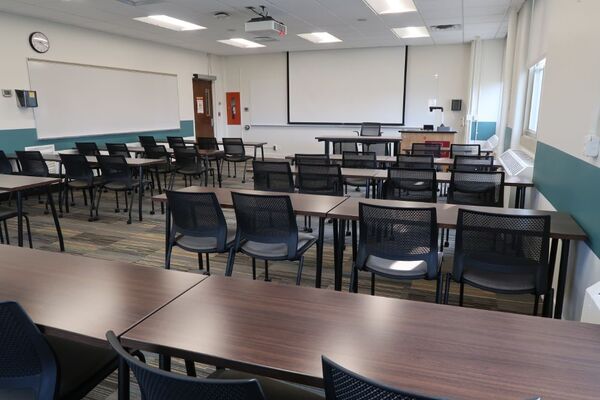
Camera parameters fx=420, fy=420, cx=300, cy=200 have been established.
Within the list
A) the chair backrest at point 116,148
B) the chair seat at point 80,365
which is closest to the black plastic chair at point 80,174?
the chair backrest at point 116,148

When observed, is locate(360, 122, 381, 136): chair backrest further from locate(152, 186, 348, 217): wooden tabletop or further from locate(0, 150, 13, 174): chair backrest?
locate(0, 150, 13, 174): chair backrest

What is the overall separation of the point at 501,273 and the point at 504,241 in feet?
Result: 0.83

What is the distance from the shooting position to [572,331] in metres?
1.31

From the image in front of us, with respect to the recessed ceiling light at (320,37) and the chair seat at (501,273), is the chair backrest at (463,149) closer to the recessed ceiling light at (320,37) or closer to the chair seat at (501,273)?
the recessed ceiling light at (320,37)

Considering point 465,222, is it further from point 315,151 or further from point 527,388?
point 315,151

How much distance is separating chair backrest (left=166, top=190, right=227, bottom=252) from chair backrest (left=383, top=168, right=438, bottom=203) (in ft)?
6.10

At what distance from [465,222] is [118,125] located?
27.1 ft

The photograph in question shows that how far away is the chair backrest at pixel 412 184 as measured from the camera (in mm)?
4035

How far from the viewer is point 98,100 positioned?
331 inches

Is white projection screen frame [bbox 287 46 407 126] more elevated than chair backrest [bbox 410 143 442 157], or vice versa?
white projection screen frame [bbox 287 46 407 126]

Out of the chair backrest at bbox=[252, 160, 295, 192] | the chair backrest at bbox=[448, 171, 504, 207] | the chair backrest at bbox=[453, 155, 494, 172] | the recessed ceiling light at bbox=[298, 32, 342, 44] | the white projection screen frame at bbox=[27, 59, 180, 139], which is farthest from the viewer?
the recessed ceiling light at bbox=[298, 32, 342, 44]

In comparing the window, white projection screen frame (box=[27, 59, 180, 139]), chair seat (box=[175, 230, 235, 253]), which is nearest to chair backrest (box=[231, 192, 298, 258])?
chair seat (box=[175, 230, 235, 253])

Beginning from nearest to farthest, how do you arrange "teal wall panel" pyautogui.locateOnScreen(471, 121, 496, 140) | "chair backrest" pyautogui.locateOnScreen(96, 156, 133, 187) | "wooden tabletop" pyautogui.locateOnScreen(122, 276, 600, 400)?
1. "wooden tabletop" pyautogui.locateOnScreen(122, 276, 600, 400)
2. "chair backrest" pyautogui.locateOnScreen(96, 156, 133, 187)
3. "teal wall panel" pyautogui.locateOnScreen(471, 121, 496, 140)

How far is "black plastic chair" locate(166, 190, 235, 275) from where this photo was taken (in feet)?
9.66
